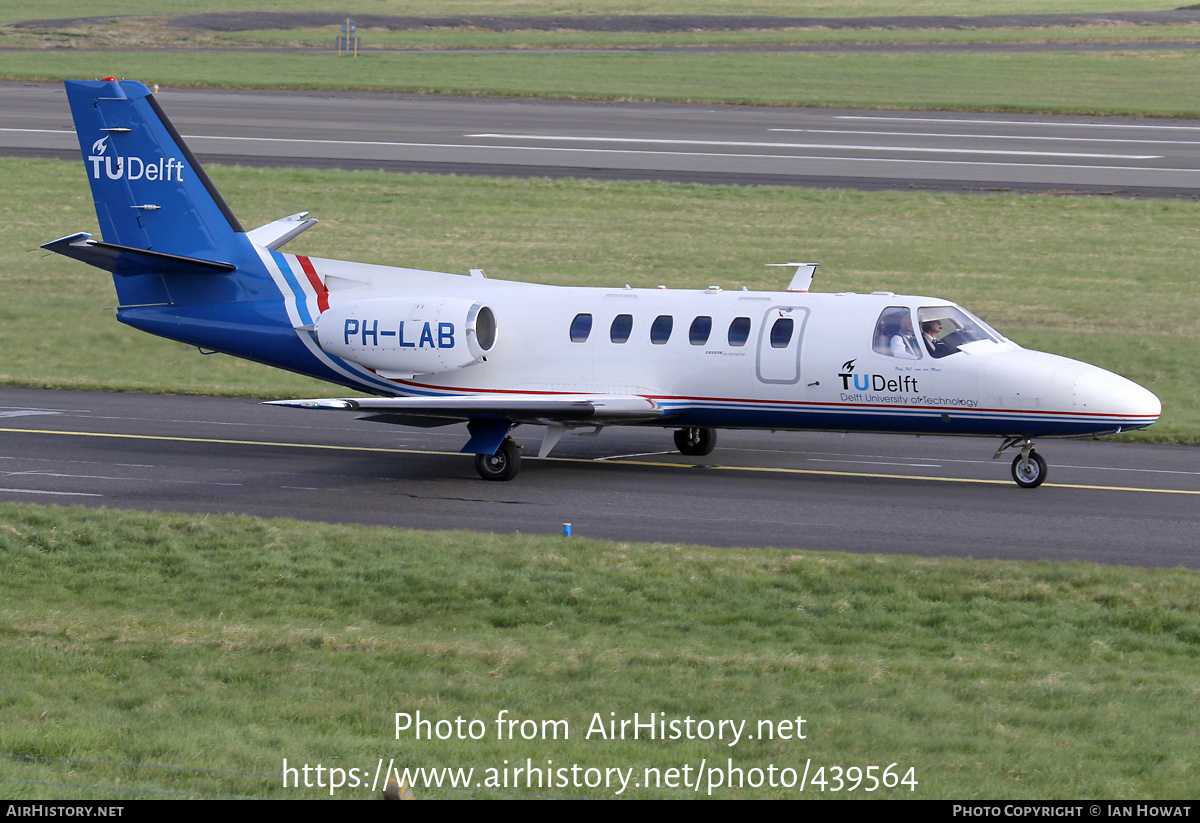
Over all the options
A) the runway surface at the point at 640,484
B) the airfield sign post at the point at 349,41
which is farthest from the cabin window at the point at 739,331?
the airfield sign post at the point at 349,41

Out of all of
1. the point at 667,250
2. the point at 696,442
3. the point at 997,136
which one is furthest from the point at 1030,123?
the point at 696,442

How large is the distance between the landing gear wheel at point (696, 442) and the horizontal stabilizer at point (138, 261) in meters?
7.62

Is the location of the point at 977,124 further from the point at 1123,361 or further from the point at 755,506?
Answer: the point at 755,506

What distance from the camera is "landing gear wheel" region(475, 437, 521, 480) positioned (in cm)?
2108

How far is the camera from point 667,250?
3775 cm

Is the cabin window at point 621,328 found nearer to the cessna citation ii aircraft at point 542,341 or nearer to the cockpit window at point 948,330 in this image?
the cessna citation ii aircraft at point 542,341

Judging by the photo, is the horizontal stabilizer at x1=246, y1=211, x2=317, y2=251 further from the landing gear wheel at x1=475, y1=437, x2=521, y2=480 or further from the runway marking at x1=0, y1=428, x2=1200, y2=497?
the landing gear wheel at x1=475, y1=437, x2=521, y2=480

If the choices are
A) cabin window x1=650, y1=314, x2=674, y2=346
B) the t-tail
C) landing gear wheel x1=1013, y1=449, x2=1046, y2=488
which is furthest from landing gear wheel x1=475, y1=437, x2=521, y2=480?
landing gear wheel x1=1013, y1=449, x2=1046, y2=488

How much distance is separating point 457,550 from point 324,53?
6148cm

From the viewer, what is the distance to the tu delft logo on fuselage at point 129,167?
23516 mm

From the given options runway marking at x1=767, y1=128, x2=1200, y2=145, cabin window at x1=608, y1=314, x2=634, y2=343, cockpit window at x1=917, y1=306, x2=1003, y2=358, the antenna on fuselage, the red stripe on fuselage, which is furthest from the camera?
runway marking at x1=767, y1=128, x2=1200, y2=145

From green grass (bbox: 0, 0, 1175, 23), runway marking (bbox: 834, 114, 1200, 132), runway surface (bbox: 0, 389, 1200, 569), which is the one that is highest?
green grass (bbox: 0, 0, 1175, 23)

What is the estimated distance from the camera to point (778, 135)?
168 feet

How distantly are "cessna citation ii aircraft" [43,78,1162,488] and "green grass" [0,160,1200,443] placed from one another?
498 cm
